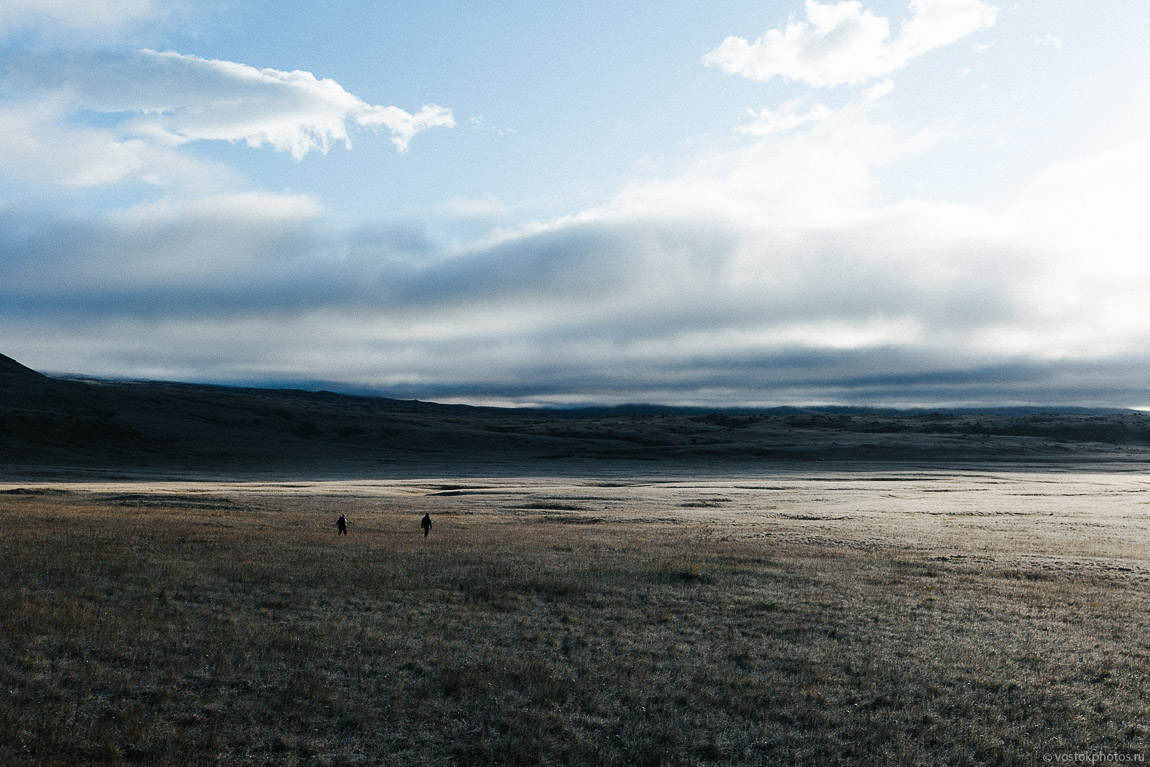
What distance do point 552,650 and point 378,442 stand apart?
155918 millimetres

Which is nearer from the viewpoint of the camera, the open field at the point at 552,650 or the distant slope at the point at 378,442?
the open field at the point at 552,650

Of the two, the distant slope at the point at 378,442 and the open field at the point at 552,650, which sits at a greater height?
the open field at the point at 552,650

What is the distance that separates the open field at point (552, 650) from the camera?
11.1m

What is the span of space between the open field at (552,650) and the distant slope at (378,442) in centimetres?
8385

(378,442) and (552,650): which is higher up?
(552,650)

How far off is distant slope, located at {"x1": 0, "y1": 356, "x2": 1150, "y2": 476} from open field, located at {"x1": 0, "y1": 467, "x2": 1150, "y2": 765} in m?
83.9

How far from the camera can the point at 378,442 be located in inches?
6506

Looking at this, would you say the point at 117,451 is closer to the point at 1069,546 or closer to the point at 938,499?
the point at 938,499

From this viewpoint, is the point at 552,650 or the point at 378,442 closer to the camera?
the point at 552,650

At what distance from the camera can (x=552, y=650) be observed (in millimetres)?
15531

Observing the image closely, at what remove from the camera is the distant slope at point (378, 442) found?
12256 cm

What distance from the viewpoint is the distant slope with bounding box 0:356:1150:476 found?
402 ft

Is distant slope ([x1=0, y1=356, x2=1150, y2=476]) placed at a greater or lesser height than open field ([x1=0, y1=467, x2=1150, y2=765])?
lesser

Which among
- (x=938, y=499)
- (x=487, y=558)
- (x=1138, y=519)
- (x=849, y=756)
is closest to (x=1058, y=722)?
(x=849, y=756)
